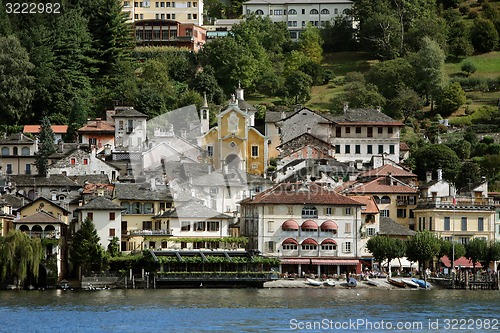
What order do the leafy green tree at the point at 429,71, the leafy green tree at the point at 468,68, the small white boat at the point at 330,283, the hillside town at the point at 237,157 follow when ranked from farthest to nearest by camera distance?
the leafy green tree at the point at 468,68 < the leafy green tree at the point at 429,71 < the hillside town at the point at 237,157 < the small white boat at the point at 330,283

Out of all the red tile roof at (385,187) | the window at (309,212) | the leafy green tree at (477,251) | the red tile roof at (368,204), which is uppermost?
the red tile roof at (385,187)

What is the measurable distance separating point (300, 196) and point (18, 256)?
81.2 feet

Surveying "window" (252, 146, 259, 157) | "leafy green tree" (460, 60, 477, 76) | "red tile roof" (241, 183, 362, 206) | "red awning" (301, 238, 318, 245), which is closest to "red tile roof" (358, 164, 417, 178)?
"window" (252, 146, 259, 157)

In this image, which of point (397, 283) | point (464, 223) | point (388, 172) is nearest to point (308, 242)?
point (397, 283)

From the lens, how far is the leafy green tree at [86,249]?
125 metres

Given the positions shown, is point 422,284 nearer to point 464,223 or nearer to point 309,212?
point 309,212

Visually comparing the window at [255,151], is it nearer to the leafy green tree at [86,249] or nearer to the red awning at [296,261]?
the red awning at [296,261]

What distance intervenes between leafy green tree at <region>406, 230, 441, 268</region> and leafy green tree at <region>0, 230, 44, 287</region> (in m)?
29.1

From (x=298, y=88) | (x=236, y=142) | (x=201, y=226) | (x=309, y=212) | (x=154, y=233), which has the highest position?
(x=298, y=88)

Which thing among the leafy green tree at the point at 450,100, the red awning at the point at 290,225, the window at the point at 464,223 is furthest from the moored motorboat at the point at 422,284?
the leafy green tree at the point at 450,100

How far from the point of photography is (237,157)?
154125 mm

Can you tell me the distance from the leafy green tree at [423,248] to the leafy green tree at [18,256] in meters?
29.1

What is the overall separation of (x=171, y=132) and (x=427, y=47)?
3614 centimetres

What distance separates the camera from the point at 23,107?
16825 centimetres
